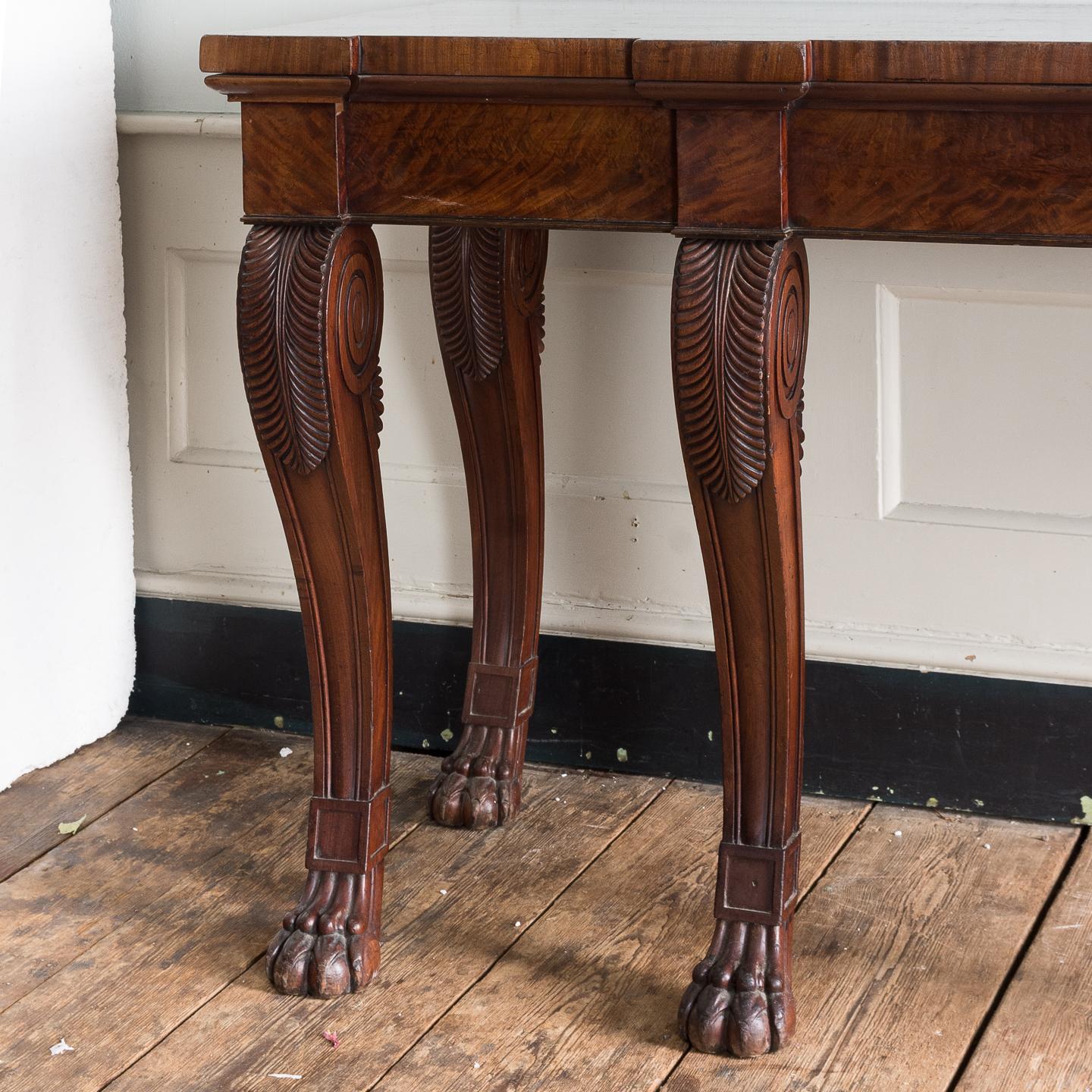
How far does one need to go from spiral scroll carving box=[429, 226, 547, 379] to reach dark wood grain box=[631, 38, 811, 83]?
49 cm

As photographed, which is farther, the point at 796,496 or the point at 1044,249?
the point at 1044,249

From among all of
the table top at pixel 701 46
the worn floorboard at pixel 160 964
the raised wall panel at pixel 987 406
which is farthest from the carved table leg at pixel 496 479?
the raised wall panel at pixel 987 406

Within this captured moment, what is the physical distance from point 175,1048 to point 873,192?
90 centimetres

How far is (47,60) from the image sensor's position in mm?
1729

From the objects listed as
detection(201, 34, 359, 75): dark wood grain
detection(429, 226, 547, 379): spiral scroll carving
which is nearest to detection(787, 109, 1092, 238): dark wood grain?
detection(201, 34, 359, 75): dark wood grain

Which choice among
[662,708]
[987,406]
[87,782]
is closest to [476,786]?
[662,708]

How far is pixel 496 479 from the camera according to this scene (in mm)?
1667

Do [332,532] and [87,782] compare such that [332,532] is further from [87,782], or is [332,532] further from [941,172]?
[87,782]

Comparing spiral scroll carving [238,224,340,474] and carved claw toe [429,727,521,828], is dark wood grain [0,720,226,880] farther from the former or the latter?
spiral scroll carving [238,224,340,474]

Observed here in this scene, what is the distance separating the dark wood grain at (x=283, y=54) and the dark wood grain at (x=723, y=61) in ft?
0.76

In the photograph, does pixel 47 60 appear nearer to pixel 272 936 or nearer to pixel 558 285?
pixel 558 285

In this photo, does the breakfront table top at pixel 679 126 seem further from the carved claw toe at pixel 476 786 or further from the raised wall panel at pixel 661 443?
the carved claw toe at pixel 476 786

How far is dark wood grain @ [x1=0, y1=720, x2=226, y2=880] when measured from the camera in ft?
5.48

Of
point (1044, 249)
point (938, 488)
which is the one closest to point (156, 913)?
point (938, 488)
